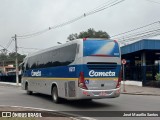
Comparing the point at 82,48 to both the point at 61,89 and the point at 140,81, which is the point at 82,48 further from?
the point at 140,81

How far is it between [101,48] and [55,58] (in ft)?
12.5

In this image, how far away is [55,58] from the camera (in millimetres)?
19000

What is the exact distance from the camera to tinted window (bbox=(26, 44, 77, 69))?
1676 cm

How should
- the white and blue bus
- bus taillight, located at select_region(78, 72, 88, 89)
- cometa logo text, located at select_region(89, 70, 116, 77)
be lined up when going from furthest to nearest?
cometa logo text, located at select_region(89, 70, 116, 77)
the white and blue bus
bus taillight, located at select_region(78, 72, 88, 89)

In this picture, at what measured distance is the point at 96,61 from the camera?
52.7ft

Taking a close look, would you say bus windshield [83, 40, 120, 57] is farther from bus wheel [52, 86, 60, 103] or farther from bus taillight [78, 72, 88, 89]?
bus wheel [52, 86, 60, 103]

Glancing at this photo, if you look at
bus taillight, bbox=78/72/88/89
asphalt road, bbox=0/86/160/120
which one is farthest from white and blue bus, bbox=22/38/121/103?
asphalt road, bbox=0/86/160/120

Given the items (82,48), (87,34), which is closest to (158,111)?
(82,48)

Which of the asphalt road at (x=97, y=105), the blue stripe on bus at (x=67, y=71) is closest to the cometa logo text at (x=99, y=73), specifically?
the blue stripe on bus at (x=67, y=71)

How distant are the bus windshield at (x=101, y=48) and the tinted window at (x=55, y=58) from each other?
730 millimetres

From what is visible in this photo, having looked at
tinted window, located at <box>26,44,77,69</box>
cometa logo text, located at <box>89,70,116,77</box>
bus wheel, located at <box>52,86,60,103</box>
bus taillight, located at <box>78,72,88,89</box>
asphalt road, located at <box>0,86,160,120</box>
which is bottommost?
asphalt road, located at <box>0,86,160,120</box>

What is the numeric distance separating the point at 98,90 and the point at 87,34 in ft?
267

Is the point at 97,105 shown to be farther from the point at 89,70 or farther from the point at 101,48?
the point at 101,48

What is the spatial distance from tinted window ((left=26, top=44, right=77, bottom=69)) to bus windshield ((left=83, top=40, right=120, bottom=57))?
730 millimetres
